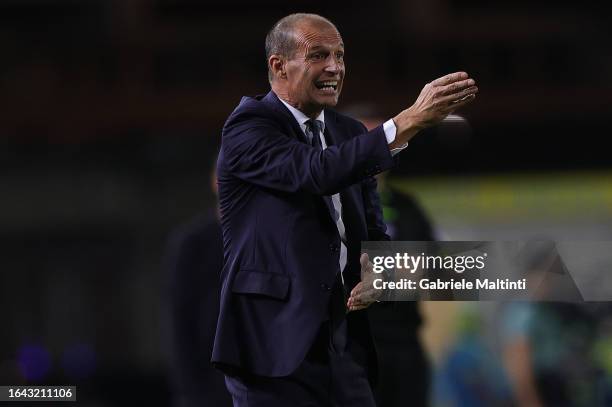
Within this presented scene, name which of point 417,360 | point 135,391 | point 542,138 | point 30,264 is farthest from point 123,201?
point 542,138

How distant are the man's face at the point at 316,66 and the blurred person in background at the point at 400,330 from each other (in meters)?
0.90

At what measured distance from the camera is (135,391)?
9.68 feet

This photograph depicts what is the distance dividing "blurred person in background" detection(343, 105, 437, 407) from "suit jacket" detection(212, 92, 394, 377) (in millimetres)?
972

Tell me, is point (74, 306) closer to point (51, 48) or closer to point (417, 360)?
point (51, 48)

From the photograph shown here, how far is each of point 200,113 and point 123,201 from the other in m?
0.35

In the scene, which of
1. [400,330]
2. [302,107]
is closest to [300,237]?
[302,107]

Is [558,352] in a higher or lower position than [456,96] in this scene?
lower

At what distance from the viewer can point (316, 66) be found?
1782 millimetres

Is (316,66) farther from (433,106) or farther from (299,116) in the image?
(433,106)

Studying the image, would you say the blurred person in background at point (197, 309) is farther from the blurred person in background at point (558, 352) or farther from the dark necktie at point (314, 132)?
the dark necktie at point (314, 132)

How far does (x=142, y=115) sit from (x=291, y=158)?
135 centimetres

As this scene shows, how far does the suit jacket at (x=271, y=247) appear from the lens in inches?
65.5

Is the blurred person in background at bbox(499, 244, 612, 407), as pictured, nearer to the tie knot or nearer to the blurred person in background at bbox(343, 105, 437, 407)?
the blurred person in background at bbox(343, 105, 437, 407)

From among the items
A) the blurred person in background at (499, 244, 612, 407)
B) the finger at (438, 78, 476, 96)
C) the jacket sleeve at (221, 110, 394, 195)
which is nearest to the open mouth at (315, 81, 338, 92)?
the jacket sleeve at (221, 110, 394, 195)
